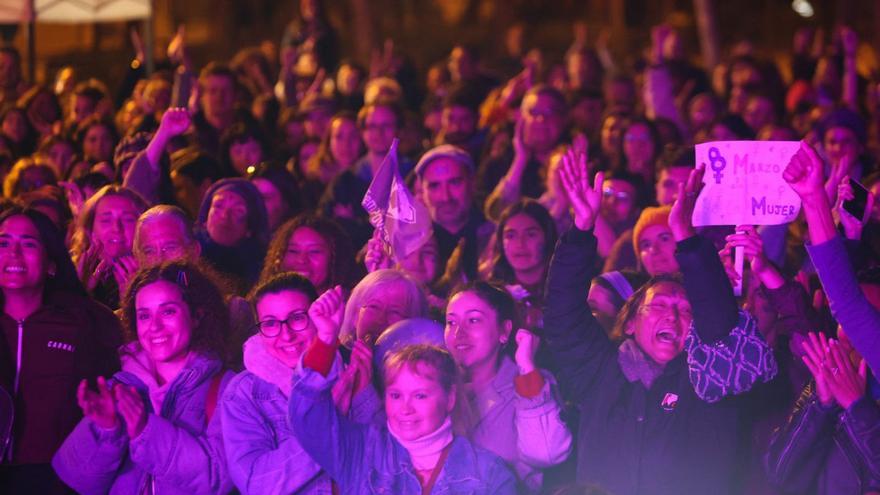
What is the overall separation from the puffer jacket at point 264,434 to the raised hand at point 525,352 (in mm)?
613

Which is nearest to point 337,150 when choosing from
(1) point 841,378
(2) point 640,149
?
(2) point 640,149

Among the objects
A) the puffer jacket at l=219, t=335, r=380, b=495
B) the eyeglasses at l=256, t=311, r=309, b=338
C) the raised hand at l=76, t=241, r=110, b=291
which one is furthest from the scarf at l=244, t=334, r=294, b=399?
the raised hand at l=76, t=241, r=110, b=291

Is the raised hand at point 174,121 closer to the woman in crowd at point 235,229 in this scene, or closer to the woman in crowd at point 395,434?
the woman in crowd at point 235,229

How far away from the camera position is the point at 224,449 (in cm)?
575

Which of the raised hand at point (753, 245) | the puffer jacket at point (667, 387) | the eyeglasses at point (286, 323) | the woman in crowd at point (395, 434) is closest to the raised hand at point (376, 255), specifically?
the eyeglasses at point (286, 323)

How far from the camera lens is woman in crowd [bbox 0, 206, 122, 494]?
6070 millimetres

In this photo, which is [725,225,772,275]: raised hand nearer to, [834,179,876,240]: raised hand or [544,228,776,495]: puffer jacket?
[834,179,876,240]: raised hand

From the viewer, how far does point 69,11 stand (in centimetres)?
1284

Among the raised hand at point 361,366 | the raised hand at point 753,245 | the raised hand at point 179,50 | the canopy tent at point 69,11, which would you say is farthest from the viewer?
the canopy tent at point 69,11

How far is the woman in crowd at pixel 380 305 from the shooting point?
6488 mm

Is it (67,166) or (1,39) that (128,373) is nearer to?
(67,166)

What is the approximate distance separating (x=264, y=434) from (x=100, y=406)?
1.99 ft

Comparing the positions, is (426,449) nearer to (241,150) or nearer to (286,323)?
(286,323)

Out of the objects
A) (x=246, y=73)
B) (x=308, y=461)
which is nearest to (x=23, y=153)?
(x=246, y=73)
